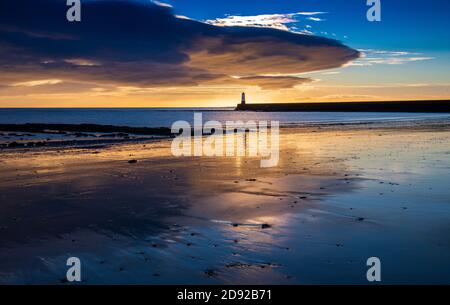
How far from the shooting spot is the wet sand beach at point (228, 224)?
21.8ft

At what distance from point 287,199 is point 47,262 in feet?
21.5

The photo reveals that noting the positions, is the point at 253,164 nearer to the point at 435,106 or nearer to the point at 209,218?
the point at 209,218

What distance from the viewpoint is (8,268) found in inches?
268

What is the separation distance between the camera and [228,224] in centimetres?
924

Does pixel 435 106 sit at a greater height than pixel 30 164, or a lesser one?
greater

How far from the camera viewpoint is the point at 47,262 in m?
7.08

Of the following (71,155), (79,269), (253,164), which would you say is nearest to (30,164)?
(71,155)

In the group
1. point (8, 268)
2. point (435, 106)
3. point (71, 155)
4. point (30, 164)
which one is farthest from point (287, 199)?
point (435, 106)

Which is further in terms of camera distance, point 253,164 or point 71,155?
point 71,155

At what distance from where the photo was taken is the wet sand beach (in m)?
6.64
